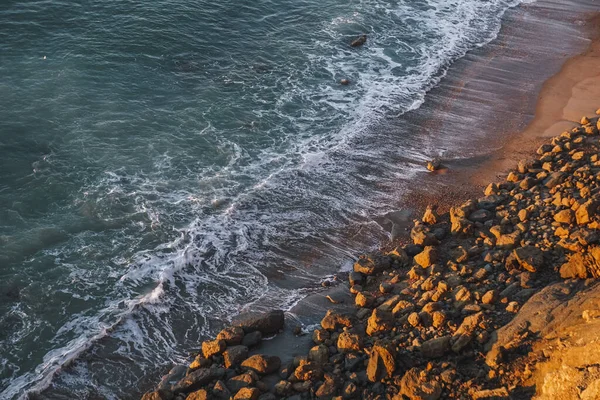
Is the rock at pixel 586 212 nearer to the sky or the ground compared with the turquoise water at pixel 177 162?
nearer to the sky

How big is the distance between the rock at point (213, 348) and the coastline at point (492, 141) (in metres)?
1.46

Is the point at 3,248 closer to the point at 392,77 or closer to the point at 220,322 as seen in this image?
the point at 220,322

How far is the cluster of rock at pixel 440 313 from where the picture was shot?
16328 mm

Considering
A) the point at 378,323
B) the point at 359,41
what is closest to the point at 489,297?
the point at 378,323

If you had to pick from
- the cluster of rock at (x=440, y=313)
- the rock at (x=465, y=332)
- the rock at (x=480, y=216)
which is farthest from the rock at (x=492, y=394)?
the rock at (x=480, y=216)

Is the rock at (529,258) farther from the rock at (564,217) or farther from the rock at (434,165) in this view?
the rock at (434,165)

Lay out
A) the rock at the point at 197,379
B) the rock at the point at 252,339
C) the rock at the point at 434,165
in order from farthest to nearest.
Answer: the rock at the point at 434,165 < the rock at the point at 252,339 < the rock at the point at 197,379

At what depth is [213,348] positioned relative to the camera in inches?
740

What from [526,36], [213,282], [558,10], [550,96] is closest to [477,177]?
[550,96]

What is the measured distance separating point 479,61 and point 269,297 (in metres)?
24.8

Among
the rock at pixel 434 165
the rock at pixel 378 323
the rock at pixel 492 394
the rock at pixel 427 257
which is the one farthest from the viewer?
the rock at pixel 434 165

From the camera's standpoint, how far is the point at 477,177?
2814cm


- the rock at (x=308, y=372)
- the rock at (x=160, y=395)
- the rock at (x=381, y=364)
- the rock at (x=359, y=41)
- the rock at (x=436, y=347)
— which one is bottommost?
the rock at (x=160, y=395)

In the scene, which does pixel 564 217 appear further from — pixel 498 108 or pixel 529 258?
pixel 498 108
